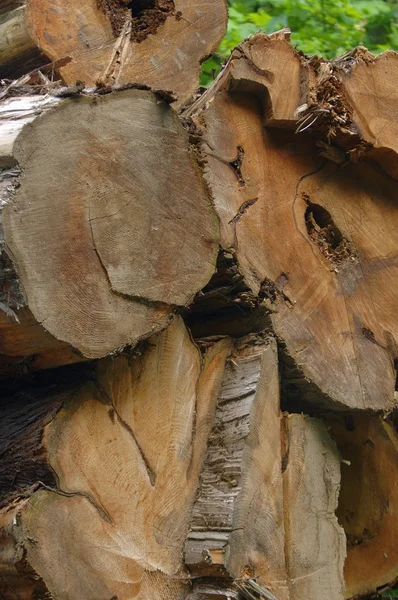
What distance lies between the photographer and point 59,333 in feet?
5.99

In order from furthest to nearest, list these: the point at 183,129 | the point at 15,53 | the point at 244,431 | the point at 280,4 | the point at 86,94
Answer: the point at 280,4 → the point at 15,53 → the point at 244,431 → the point at 183,129 → the point at 86,94

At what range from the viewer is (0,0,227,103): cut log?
9.63 ft

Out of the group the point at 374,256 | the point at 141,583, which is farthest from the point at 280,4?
the point at 141,583

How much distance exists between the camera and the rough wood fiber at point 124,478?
6.25 ft

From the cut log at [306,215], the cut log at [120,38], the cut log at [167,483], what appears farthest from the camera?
the cut log at [120,38]

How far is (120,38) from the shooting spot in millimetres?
3051

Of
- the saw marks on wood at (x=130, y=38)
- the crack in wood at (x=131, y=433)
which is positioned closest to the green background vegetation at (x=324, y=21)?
the saw marks on wood at (x=130, y=38)

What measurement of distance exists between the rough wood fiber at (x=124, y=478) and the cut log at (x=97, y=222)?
0.72 feet

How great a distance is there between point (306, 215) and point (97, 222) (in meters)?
0.98

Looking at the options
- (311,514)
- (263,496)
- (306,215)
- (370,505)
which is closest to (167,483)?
(263,496)

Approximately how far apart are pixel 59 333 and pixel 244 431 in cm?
71

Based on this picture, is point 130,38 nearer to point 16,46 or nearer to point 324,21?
point 16,46

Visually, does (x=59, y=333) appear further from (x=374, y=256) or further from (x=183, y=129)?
(x=374, y=256)

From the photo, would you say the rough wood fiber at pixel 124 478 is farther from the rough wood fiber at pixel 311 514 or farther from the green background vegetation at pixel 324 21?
the green background vegetation at pixel 324 21
